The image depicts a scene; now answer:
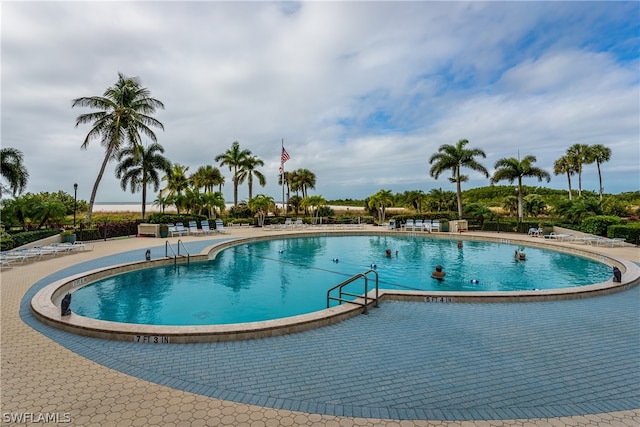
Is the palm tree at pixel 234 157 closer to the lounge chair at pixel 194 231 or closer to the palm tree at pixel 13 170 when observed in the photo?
the lounge chair at pixel 194 231

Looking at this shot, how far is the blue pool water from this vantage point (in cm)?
815

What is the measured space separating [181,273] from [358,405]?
1024cm

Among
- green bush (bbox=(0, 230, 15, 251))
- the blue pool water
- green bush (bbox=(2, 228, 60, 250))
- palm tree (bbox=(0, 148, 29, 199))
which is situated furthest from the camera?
palm tree (bbox=(0, 148, 29, 199))

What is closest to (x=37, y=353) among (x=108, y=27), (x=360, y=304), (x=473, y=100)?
(x=360, y=304)

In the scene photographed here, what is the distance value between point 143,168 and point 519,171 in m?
31.3

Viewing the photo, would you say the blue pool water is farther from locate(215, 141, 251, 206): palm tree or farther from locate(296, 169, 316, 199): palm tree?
locate(296, 169, 316, 199): palm tree

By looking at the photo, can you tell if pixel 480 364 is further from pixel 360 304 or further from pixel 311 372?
pixel 360 304

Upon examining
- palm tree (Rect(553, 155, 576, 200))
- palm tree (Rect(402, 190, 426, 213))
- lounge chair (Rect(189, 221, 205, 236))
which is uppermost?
palm tree (Rect(553, 155, 576, 200))

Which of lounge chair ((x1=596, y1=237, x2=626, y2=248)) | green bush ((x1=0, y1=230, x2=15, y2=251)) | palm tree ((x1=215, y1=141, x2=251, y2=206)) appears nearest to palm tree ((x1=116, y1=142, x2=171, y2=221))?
palm tree ((x1=215, y1=141, x2=251, y2=206))

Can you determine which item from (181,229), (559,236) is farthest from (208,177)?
(559,236)

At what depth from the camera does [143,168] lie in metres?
26.1

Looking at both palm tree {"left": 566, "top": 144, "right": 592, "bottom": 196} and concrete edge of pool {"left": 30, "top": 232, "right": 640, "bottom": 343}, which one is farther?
palm tree {"left": 566, "top": 144, "right": 592, "bottom": 196}

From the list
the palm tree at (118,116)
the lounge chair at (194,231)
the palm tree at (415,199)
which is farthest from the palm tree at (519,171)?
the palm tree at (118,116)

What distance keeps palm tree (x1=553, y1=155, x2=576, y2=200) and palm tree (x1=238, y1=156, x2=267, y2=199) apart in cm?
3584
